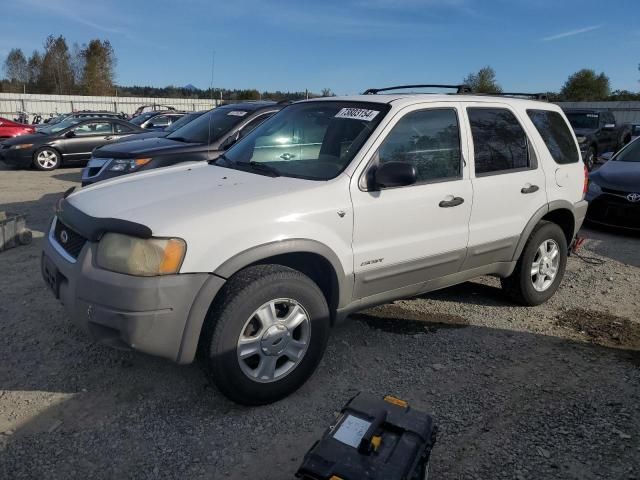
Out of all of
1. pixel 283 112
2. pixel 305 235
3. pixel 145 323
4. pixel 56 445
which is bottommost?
pixel 56 445

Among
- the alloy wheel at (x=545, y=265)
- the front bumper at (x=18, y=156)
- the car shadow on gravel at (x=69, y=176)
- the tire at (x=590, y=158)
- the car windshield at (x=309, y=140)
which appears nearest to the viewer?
the car windshield at (x=309, y=140)

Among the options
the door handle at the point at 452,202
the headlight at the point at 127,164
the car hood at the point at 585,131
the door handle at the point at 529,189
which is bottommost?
the headlight at the point at 127,164

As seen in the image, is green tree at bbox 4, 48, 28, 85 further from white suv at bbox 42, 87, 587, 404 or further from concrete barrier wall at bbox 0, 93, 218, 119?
white suv at bbox 42, 87, 587, 404

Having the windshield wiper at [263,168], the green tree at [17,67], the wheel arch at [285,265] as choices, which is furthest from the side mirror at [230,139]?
the green tree at [17,67]

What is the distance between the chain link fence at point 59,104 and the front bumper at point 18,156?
23.0m

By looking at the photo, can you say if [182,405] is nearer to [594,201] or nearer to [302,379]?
[302,379]

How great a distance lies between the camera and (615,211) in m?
7.30

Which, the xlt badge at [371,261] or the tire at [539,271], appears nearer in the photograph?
the xlt badge at [371,261]

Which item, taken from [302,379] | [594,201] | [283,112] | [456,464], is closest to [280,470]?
[302,379]

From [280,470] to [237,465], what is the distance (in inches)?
8.7

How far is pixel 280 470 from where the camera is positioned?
8.30 ft

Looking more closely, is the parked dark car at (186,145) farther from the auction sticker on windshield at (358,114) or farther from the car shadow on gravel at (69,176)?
the car shadow on gravel at (69,176)

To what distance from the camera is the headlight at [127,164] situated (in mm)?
6686

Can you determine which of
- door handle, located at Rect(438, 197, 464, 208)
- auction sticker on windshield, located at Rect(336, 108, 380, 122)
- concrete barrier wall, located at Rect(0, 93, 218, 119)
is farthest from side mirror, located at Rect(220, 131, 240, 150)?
concrete barrier wall, located at Rect(0, 93, 218, 119)
